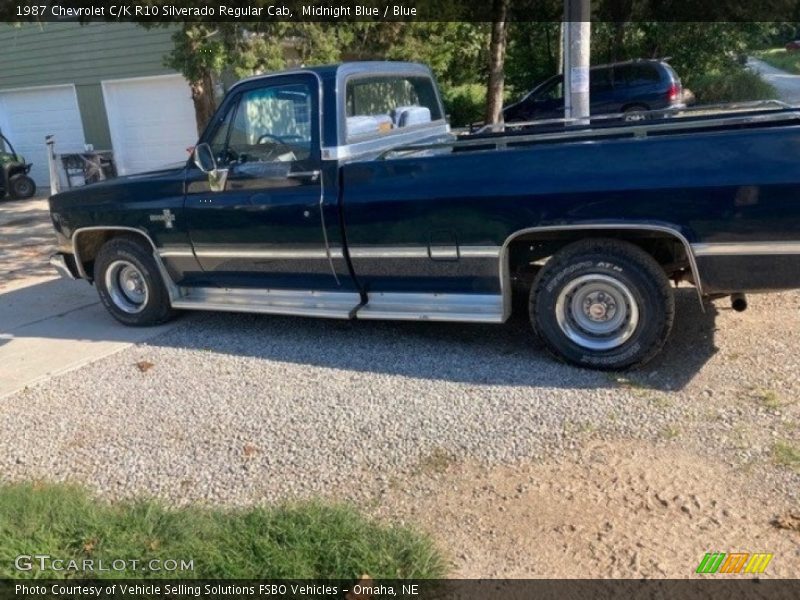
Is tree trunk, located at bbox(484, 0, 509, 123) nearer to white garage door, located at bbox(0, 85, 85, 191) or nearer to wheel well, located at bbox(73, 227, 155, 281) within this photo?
wheel well, located at bbox(73, 227, 155, 281)

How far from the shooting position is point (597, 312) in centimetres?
471

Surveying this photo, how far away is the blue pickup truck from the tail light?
10.3m

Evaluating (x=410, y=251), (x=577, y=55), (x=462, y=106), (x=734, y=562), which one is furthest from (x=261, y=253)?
(x=462, y=106)

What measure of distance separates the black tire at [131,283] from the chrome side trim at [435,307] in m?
1.96

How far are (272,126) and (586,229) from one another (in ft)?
7.70

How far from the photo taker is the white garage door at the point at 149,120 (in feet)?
52.4

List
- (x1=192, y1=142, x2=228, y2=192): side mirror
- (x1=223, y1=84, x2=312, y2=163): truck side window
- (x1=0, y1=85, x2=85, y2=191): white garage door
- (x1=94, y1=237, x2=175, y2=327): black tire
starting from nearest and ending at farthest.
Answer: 1. (x1=223, y1=84, x2=312, y2=163): truck side window
2. (x1=192, y1=142, x2=228, y2=192): side mirror
3. (x1=94, y1=237, x2=175, y2=327): black tire
4. (x1=0, y1=85, x2=85, y2=191): white garage door

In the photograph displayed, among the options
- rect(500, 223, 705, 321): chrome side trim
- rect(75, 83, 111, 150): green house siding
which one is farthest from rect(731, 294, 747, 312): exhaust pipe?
rect(75, 83, 111, 150): green house siding

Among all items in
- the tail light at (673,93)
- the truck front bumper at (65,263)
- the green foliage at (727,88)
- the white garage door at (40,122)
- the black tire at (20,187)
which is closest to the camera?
the truck front bumper at (65,263)

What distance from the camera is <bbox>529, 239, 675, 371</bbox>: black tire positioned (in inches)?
178

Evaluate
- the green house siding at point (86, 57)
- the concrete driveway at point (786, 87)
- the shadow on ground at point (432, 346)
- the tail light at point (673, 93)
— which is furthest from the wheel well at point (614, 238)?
the concrete driveway at point (786, 87)

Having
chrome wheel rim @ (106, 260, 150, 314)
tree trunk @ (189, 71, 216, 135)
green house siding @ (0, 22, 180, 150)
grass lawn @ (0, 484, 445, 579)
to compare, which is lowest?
grass lawn @ (0, 484, 445, 579)

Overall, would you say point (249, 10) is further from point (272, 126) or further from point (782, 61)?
point (782, 61)

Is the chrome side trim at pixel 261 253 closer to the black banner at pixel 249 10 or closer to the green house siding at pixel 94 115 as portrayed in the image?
the black banner at pixel 249 10
